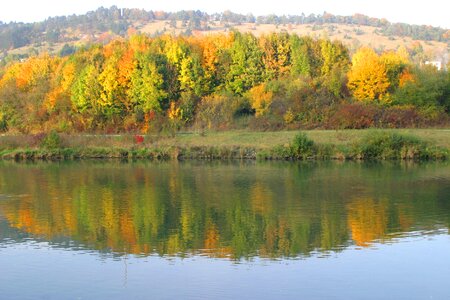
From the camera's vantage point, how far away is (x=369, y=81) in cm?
5419

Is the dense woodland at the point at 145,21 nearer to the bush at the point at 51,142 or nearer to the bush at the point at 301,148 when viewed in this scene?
the bush at the point at 51,142

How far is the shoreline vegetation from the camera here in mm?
39594

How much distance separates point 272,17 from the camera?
19550cm

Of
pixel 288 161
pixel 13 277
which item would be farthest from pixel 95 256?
pixel 288 161

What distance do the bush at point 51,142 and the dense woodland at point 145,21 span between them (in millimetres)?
98667

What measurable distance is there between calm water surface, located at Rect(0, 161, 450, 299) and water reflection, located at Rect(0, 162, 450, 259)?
0.15 ft

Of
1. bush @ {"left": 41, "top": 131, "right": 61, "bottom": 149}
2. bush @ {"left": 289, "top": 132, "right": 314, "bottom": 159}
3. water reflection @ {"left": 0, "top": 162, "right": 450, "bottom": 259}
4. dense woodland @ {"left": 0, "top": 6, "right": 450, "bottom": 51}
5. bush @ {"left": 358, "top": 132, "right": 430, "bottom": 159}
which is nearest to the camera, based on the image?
water reflection @ {"left": 0, "top": 162, "right": 450, "bottom": 259}

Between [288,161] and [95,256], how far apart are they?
79.0 feet

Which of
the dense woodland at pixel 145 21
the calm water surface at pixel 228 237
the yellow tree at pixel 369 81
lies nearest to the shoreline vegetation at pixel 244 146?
the calm water surface at pixel 228 237

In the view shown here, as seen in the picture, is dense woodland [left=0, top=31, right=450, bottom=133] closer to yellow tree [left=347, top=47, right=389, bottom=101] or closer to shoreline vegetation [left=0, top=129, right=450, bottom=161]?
yellow tree [left=347, top=47, right=389, bottom=101]

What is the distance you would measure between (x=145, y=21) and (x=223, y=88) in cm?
12922

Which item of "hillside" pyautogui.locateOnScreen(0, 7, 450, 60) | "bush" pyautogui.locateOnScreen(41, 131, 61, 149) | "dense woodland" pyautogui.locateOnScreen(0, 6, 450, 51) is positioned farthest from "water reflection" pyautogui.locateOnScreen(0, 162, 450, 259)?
"dense woodland" pyautogui.locateOnScreen(0, 6, 450, 51)

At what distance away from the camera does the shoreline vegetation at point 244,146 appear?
130ft

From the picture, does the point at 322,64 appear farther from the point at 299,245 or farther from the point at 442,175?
the point at 299,245
